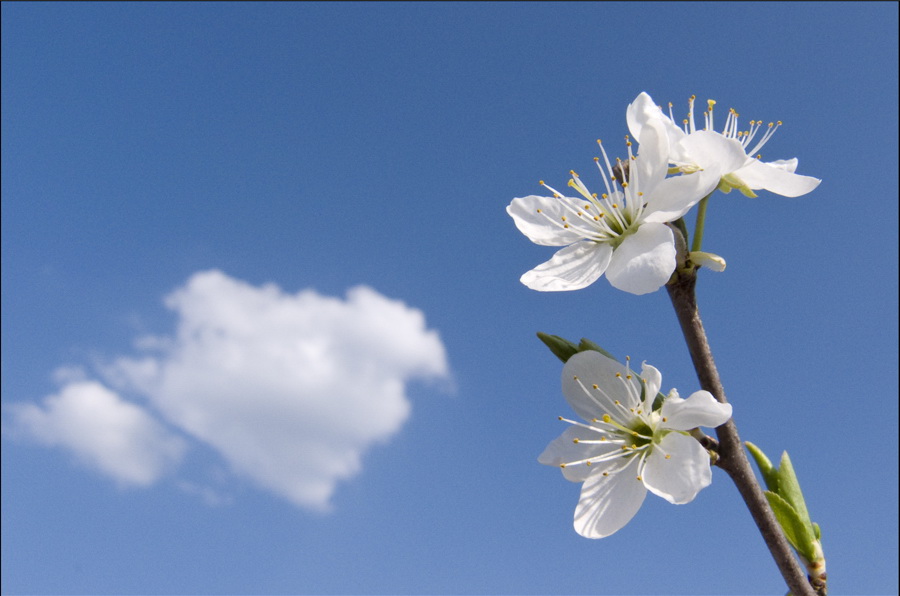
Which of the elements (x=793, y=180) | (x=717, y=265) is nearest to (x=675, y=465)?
(x=717, y=265)

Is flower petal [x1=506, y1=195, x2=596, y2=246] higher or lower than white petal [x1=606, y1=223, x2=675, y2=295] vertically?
higher

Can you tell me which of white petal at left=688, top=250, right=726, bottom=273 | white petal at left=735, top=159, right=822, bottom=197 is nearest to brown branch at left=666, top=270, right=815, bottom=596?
white petal at left=688, top=250, right=726, bottom=273

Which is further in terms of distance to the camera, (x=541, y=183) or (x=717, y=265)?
(x=541, y=183)

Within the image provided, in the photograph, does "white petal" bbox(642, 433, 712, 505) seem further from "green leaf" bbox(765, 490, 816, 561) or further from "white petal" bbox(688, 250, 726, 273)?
"white petal" bbox(688, 250, 726, 273)

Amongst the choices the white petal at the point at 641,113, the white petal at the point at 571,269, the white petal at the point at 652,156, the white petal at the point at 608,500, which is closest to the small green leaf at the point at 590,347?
the white petal at the point at 571,269

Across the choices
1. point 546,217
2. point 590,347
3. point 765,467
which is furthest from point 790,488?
point 546,217

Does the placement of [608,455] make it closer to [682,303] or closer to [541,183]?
[682,303]

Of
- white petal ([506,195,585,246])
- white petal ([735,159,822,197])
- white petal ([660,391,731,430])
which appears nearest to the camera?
white petal ([660,391,731,430])
